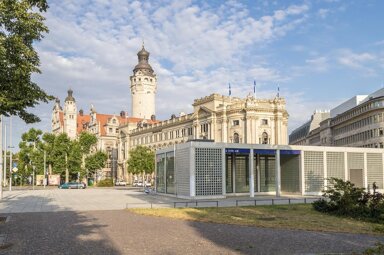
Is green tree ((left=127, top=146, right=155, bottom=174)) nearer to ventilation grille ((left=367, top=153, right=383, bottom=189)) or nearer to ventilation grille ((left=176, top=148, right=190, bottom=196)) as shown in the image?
ventilation grille ((left=176, top=148, right=190, bottom=196))

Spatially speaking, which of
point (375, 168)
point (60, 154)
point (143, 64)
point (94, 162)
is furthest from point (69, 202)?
point (143, 64)

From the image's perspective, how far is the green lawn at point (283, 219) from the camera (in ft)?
63.6

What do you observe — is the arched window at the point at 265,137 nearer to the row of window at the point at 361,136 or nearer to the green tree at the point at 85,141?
the row of window at the point at 361,136

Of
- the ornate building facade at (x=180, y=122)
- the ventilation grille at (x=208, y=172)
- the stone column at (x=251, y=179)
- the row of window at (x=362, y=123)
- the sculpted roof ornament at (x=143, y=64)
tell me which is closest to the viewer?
the ventilation grille at (x=208, y=172)

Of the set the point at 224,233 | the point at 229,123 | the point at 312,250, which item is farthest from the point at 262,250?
the point at 229,123

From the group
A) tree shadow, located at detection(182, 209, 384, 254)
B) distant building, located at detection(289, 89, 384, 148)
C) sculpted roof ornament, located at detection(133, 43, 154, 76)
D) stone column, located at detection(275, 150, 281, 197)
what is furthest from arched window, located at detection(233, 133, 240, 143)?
tree shadow, located at detection(182, 209, 384, 254)

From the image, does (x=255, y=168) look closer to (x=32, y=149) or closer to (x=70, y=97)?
(x=32, y=149)

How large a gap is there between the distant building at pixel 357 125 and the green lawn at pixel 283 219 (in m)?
76.4

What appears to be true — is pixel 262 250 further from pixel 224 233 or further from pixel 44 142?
pixel 44 142

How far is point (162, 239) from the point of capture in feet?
53.0

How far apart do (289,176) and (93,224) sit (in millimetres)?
31487

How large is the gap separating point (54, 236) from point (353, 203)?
16.2 meters

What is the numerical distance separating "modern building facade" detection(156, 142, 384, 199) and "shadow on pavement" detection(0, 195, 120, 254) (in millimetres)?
19501

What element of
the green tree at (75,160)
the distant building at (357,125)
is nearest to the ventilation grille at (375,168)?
the distant building at (357,125)
